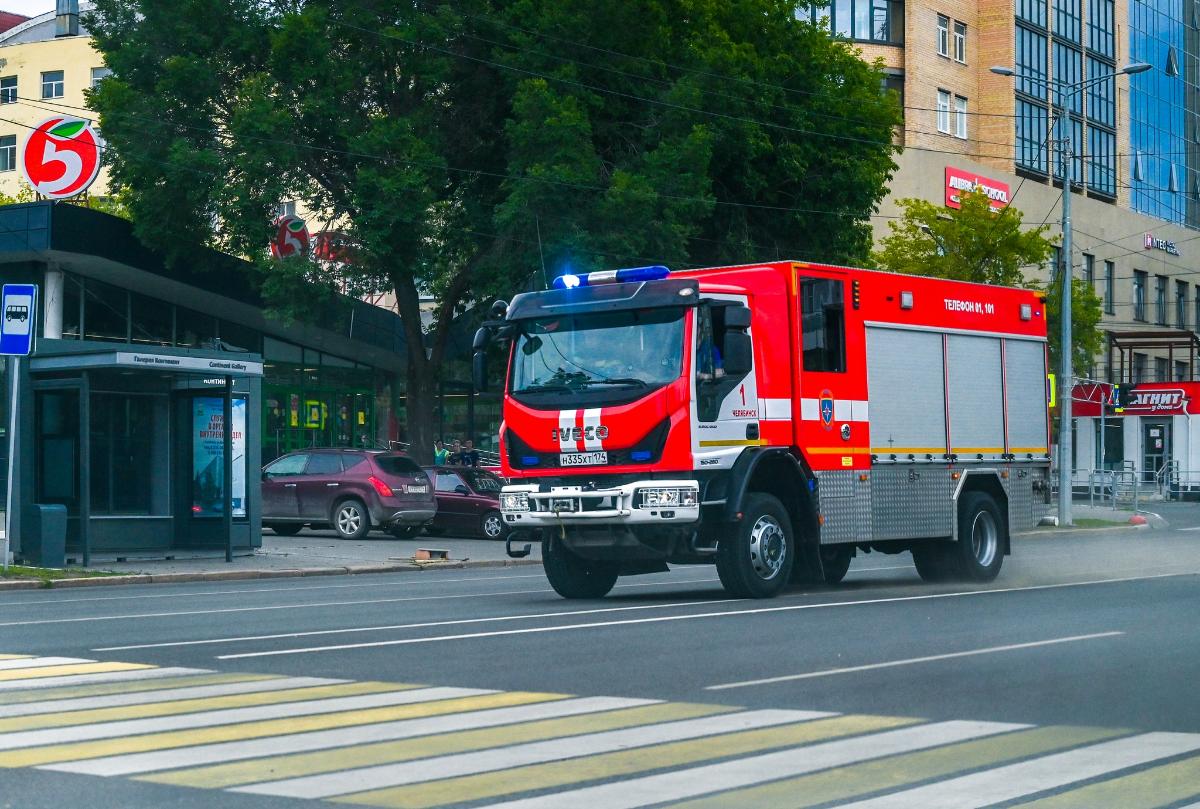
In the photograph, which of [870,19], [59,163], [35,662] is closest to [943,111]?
[870,19]

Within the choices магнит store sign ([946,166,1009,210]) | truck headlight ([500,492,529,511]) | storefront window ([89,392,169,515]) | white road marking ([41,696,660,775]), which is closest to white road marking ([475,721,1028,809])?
white road marking ([41,696,660,775])

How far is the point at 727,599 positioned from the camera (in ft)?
54.7

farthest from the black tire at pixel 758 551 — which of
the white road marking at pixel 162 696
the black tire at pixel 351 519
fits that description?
the black tire at pixel 351 519

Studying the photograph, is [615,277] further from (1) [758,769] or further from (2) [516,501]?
(1) [758,769]

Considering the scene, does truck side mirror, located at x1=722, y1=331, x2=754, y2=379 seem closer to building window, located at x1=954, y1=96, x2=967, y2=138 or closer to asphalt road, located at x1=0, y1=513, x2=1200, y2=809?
asphalt road, located at x1=0, y1=513, x2=1200, y2=809

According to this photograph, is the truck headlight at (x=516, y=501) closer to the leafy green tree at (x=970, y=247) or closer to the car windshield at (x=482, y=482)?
the car windshield at (x=482, y=482)

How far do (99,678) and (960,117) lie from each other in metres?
59.1

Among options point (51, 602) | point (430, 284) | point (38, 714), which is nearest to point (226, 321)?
point (430, 284)

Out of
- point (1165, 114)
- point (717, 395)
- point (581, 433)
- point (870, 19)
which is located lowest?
point (581, 433)

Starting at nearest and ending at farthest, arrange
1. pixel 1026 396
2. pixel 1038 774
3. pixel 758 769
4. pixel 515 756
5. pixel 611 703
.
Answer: pixel 1038 774 → pixel 758 769 → pixel 515 756 → pixel 611 703 → pixel 1026 396

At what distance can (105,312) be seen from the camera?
122ft

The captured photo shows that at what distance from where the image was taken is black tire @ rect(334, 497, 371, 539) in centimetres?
3078

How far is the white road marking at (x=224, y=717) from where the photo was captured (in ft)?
27.2

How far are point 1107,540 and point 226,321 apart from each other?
20.5 meters
